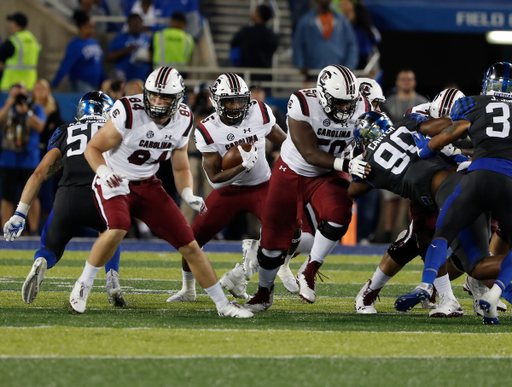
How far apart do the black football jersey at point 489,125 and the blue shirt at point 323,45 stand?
6496mm

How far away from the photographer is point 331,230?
5.71m

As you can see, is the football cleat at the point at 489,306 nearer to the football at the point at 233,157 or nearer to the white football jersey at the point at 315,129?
the white football jersey at the point at 315,129

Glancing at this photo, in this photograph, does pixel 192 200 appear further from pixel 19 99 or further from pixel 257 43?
pixel 257 43

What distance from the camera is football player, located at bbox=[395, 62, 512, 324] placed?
16.4 feet

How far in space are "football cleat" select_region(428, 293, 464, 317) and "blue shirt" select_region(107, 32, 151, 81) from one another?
7.34m

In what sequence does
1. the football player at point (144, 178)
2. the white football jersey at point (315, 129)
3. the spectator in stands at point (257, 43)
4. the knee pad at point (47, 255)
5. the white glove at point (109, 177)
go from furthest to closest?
the spectator in stands at point (257, 43) → the white football jersey at point (315, 129) → the knee pad at point (47, 255) → the football player at point (144, 178) → the white glove at point (109, 177)

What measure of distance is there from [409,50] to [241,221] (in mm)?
5645

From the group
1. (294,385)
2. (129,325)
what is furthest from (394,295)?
(294,385)

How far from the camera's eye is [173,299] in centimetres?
617

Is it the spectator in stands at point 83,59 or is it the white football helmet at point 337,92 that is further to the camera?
the spectator in stands at point 83,59

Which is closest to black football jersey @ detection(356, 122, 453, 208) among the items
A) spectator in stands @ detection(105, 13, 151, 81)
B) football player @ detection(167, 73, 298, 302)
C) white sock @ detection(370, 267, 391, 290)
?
white sock @ detection(370, 267, 391, 290)

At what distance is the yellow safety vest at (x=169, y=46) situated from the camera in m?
11.5

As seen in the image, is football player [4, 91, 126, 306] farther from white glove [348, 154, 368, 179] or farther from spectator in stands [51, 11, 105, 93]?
spectator in stands [51, 11, 105, 93]

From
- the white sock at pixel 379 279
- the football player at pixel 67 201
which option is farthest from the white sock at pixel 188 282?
the white sock at pixel 379 279
